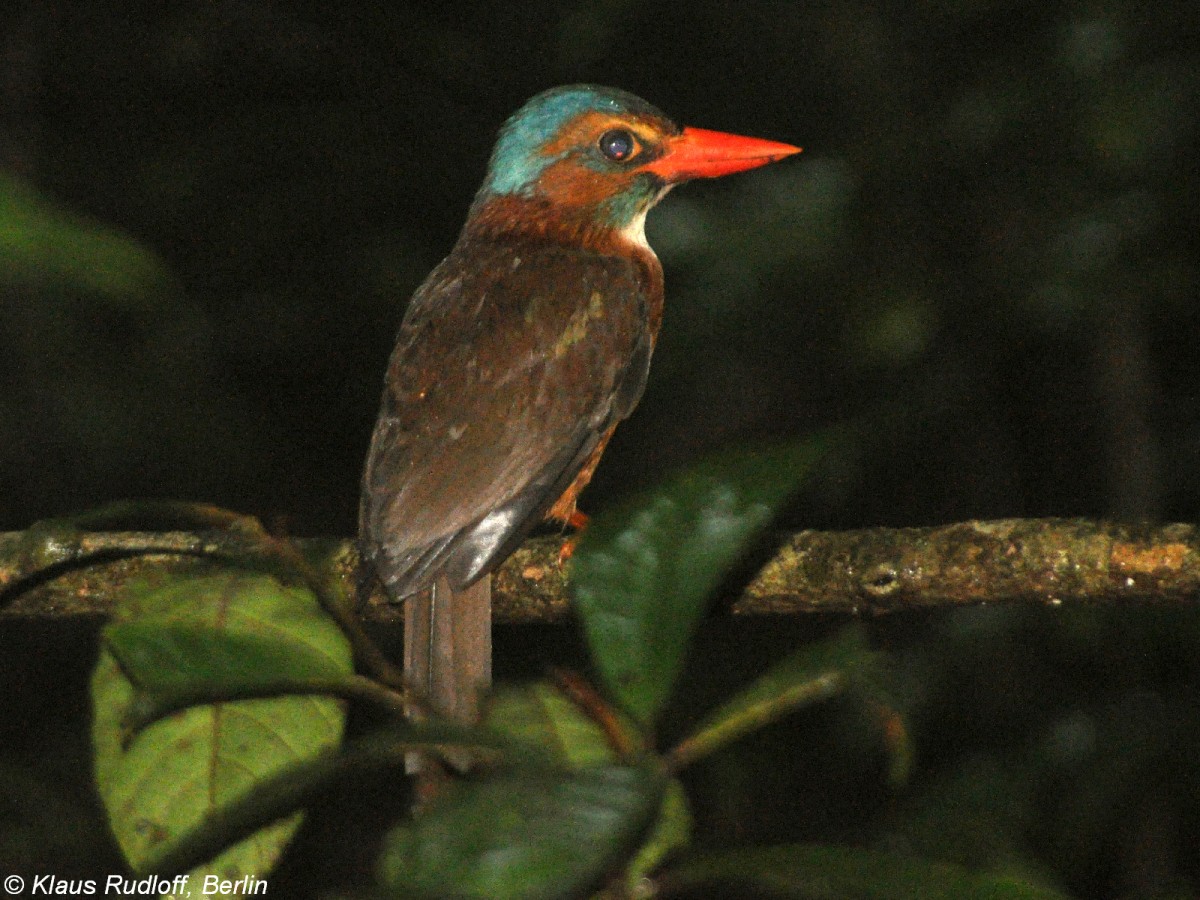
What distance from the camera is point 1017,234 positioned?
4.95 m

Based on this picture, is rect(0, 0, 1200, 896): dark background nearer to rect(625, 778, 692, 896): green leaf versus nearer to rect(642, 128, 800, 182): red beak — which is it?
rect(642, 128, 800, 182): red beak

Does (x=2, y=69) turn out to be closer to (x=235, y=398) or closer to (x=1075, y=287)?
(x=235, y=398)

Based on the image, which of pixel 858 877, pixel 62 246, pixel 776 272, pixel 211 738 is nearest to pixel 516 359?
pixel 776 272

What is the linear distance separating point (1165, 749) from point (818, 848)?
3361mm

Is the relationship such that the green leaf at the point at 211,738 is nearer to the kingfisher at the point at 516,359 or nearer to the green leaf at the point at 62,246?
the green leaf at the point at 62,246

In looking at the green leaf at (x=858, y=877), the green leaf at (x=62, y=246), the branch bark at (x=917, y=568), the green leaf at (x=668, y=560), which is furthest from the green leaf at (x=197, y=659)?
the branch bark at (x=917, y=568)

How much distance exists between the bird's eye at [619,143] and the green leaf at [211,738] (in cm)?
267

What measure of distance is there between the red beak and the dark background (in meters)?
0.37

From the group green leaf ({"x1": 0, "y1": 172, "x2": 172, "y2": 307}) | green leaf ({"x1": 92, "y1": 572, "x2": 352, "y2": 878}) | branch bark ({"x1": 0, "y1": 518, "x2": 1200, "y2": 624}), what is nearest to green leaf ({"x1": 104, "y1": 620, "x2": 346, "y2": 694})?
green leaf ({"x1": 92, "y1": 572, "x2": 352, "y2": 878})

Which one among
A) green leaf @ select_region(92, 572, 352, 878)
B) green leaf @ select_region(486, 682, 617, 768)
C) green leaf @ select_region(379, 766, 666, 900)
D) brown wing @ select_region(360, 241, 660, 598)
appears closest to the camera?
green leaf @ select_region(379, 766, 666, 900)

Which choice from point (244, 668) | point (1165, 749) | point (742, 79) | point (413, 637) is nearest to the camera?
point (244, 668)

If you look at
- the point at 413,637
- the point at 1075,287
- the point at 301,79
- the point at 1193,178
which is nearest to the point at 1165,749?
the point at 1075,287

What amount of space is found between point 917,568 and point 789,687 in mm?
1575

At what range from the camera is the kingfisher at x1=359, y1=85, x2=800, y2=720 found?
8.76ft
